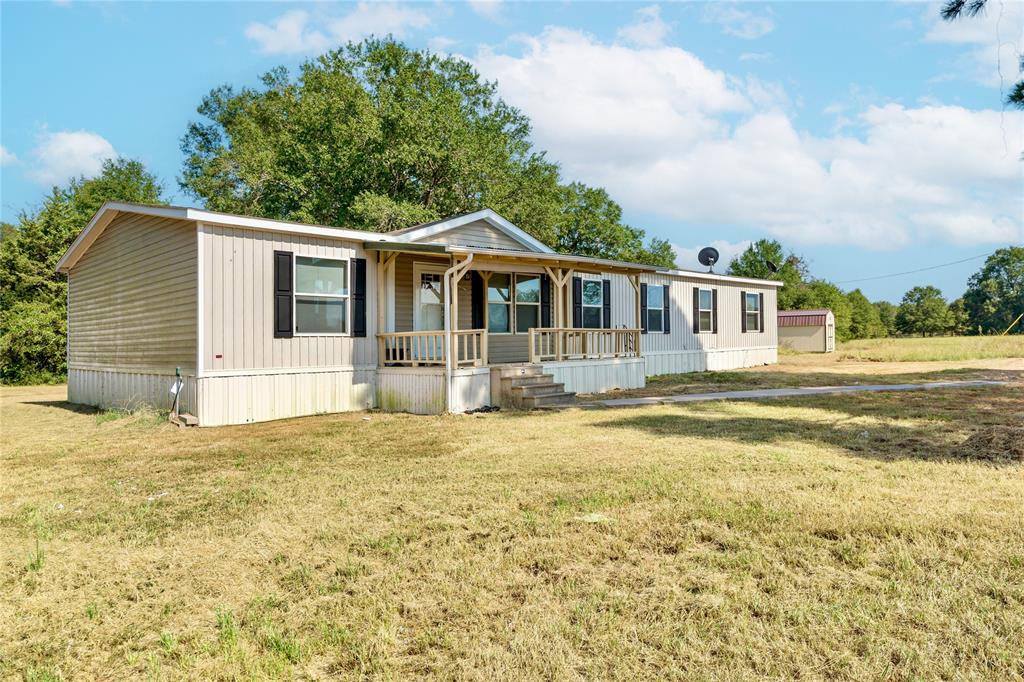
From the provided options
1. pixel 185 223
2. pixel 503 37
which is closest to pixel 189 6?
pixel 503 37

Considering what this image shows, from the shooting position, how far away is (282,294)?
10.1 meters

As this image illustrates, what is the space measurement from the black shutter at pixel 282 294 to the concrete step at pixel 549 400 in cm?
413

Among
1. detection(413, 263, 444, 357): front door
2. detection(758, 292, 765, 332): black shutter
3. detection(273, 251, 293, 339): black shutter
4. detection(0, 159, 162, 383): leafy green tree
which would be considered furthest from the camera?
detection(0, 159, 162, 383): leafy green tree

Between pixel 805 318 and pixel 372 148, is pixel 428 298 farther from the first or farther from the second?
pixel 805 318

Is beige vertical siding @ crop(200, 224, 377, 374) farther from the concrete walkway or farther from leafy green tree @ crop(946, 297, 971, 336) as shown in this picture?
leafy green tree @ crop(946, 297, 971, 336)

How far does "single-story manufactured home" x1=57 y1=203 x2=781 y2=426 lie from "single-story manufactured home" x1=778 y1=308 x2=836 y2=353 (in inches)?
856

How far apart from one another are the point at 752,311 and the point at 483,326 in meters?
12.3

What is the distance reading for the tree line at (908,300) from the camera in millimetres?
44312

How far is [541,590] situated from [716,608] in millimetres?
862

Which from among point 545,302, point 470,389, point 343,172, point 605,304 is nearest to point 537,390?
point 470,389

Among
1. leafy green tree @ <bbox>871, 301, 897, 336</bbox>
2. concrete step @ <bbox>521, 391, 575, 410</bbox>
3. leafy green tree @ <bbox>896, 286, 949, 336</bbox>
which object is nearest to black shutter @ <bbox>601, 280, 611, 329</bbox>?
concrete step @ <bbox>521, 391, 575, 410</bbox>

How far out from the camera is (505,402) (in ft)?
35.6

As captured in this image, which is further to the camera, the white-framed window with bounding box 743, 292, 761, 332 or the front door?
the white-framed window with bounding box 743, 292, 761, 332

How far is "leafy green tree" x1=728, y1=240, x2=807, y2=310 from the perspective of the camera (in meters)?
44.6
